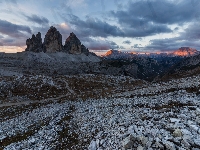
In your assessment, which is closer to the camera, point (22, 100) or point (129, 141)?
point (129, 141)

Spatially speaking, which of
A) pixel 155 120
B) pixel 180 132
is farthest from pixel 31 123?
pixel 180 132

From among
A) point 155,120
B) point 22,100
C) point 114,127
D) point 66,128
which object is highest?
point 155,120

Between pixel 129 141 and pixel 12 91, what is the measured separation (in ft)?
223

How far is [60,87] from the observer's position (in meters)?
82.8

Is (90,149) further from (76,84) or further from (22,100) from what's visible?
(76,84)

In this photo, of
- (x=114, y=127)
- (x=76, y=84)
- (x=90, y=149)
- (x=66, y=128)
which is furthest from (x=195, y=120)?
(x=76, y=84)

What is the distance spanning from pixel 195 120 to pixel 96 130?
35.9 feet

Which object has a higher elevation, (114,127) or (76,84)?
(114,127)

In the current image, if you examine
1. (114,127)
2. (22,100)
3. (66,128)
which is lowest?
(22,100)

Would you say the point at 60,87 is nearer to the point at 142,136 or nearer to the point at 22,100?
the point at 22,100

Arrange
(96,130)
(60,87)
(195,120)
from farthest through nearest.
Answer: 1. (60,87)
2. (96,130)
3. (195,120)

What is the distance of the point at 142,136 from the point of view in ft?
49.6

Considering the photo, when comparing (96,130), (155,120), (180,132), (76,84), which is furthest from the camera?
(76,84)

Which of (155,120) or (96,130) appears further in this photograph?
(96,130)
